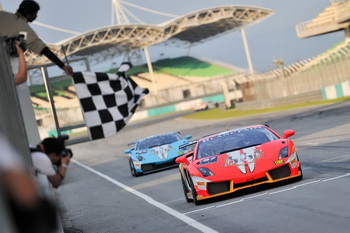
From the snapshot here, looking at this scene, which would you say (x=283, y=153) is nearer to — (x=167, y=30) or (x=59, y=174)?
(x=59, y=174)

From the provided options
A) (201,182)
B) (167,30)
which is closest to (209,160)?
(201,182)

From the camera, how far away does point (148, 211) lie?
1140 cm

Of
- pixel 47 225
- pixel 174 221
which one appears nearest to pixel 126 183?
pixel 174 221

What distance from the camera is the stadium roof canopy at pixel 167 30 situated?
86625 mm

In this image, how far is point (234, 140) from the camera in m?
11.8

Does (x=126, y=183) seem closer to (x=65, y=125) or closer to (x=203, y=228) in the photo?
(x=203, y=228)

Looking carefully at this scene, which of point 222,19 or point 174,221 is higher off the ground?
point 222,19

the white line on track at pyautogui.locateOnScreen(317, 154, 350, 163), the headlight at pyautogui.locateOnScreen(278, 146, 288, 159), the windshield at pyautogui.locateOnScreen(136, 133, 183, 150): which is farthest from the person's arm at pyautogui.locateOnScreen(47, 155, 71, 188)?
the windshield at pyautogui.locateOnScreen(136, 133, 183, 150)

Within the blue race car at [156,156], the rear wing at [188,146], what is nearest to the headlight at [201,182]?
the rear wing at [188,146]

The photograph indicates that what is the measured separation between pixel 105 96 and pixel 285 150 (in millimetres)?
5773

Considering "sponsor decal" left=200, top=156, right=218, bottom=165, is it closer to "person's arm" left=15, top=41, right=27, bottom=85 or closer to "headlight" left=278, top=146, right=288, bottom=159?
"headlight" left=278, top=146, right=288, bottom=159

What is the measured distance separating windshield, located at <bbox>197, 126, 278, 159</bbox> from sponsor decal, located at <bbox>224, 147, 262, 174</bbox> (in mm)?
354

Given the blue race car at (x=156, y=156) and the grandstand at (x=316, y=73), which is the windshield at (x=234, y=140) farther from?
the grandstand at (x=316, y=73)

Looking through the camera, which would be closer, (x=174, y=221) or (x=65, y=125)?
(x=65, y=125)
